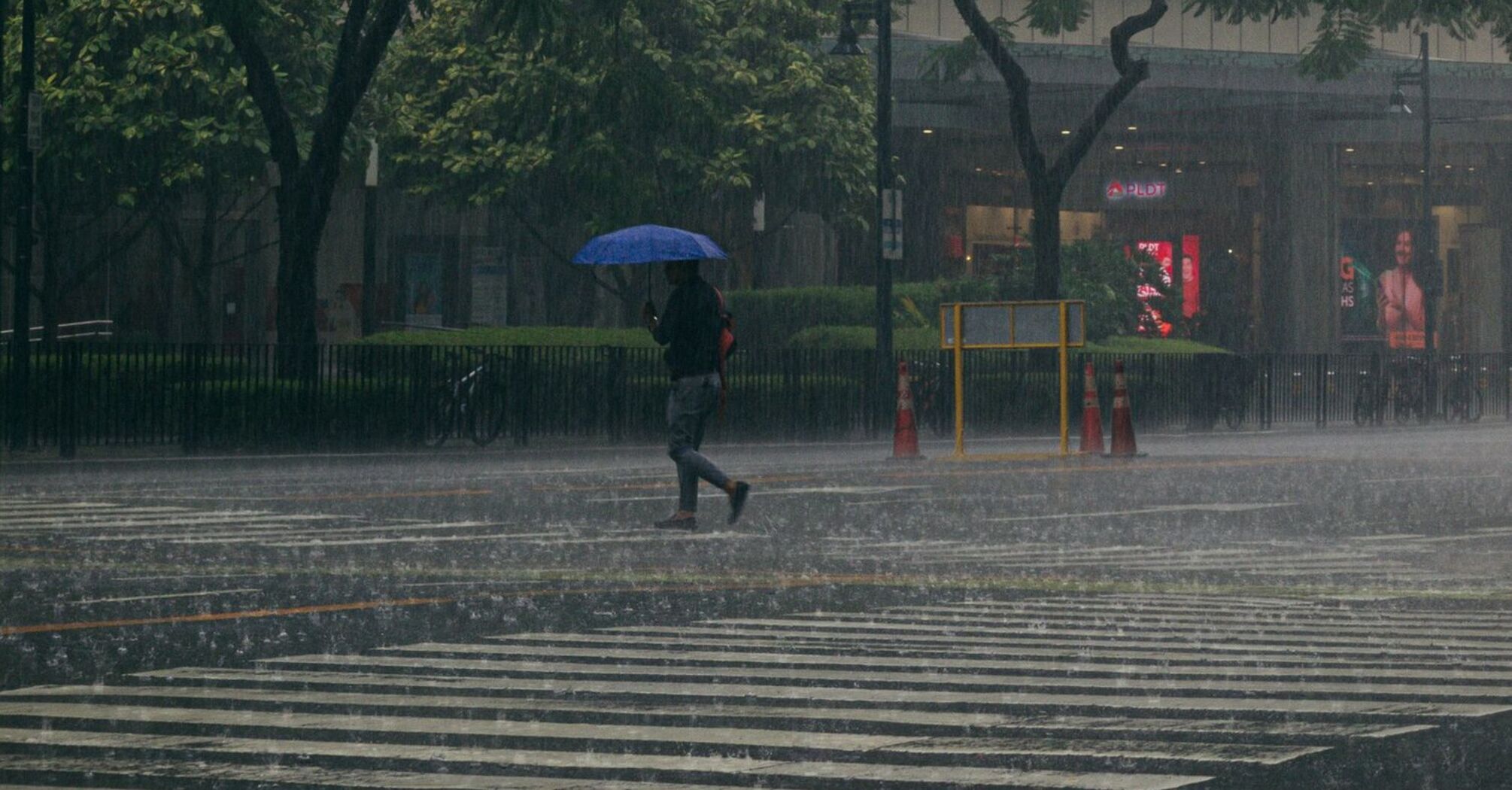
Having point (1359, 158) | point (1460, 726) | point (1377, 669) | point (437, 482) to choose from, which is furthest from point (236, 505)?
point (1359, 158)

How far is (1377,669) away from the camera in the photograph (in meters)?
9.03

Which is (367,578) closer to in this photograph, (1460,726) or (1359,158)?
(1460,726)

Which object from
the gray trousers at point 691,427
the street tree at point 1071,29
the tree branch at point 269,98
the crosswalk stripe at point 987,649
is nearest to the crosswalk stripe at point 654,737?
the crosswalk stripe at point 987,649

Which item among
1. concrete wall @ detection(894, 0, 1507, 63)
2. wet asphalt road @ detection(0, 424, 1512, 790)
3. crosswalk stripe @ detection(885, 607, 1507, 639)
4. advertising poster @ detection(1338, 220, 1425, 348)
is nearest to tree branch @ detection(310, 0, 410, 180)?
wet asphalt road @ detection(0, 424, 1512, 790)

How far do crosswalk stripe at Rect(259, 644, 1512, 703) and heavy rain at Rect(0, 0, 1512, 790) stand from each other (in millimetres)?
48

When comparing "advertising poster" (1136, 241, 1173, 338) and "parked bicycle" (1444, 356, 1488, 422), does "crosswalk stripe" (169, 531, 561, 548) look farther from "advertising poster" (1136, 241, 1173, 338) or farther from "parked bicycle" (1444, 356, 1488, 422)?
"advertising poster" (1136, 241, 1173, 338)

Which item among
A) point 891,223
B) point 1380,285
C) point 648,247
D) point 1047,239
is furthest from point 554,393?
point 1380,285

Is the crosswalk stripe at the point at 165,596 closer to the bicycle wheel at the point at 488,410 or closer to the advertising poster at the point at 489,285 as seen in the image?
the bicycle wheel at the point at 488,410

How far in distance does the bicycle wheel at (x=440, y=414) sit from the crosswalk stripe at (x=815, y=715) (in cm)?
2005

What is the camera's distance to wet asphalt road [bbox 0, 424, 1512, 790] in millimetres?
7012

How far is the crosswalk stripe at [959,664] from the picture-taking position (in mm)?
8859

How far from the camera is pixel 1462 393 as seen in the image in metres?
45.5

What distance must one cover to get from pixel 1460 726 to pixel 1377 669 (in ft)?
4.59

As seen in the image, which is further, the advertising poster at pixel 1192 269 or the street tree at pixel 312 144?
the advertising poster at pixel 1192 269
